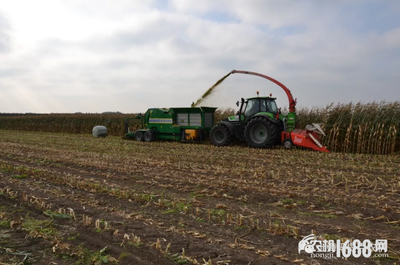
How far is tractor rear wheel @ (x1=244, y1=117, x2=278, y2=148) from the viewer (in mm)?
11016

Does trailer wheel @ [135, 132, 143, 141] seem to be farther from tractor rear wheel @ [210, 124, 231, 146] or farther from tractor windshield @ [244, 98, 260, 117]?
tractor windshield @ [244, 98, 260, 117]

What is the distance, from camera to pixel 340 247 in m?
2.99

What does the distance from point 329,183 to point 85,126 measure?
22045 mm

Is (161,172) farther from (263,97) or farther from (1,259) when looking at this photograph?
(263,97)

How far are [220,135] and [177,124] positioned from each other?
2.55 meters

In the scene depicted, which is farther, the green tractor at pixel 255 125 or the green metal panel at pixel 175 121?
the green metal panel at pixel 175 121

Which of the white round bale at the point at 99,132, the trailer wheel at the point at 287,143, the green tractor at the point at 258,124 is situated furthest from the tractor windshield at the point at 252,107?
the white round bale at the point at 99,132

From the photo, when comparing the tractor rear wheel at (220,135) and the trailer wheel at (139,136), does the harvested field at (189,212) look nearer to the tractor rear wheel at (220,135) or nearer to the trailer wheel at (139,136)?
the tractor rear wheel at (220,135)

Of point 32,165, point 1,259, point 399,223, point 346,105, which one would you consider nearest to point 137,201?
point 1,259

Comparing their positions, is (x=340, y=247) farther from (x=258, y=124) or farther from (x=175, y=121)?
(x=175, y=121)

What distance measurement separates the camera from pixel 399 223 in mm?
3623

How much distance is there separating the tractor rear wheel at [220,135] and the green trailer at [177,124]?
96cm

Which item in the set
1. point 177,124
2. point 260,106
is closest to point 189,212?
point 260,106

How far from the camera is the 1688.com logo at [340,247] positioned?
2867mm
